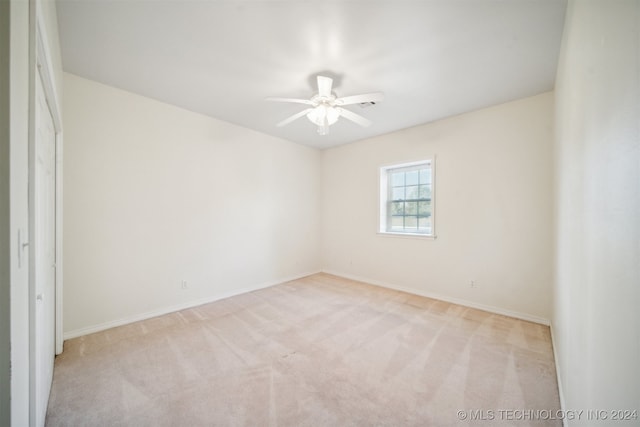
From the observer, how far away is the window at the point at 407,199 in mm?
3889

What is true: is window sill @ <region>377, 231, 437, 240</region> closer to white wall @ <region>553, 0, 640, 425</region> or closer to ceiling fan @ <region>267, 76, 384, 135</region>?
ceiling fan @ <region>267, 76, 384, 135</region>

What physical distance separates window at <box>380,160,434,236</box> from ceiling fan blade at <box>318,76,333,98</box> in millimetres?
2171

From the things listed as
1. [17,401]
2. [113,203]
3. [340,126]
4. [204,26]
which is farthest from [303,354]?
[340,126]

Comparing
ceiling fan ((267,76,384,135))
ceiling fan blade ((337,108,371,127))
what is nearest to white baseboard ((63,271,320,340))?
ceiling fan ((267,76,384,135))

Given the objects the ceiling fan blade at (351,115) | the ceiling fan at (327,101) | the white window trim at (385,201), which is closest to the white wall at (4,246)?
the ceiling fan at (327,101)

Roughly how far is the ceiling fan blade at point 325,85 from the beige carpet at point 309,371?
2461mm

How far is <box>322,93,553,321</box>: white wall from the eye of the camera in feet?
9.27

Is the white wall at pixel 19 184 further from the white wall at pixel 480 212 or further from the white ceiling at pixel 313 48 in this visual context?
the white wall at pixel 480 212

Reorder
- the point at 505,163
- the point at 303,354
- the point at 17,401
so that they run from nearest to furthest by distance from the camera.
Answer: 1. the point at 17,401
2. the point at 303,354
3. the point at 505,163

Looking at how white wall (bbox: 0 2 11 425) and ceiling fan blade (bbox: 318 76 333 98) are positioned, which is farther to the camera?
ceiling fan blade (bbox: 318 76 333 98)

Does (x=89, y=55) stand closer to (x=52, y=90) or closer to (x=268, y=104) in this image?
(x=52, y=90)

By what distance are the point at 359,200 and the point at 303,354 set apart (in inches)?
118

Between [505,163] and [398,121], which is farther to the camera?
[398,121]

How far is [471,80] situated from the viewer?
8.29 ft
